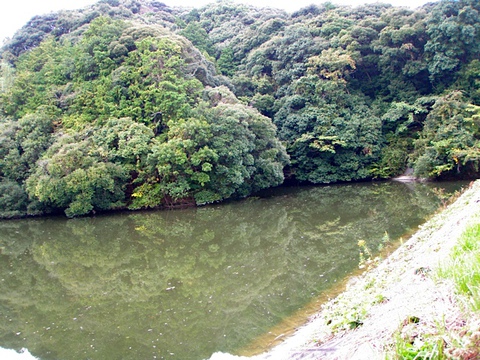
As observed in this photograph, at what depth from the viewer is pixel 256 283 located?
8961mm

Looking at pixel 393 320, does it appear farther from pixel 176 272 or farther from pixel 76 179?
pixel 76 179

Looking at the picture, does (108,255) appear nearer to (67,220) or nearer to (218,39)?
(67,220)

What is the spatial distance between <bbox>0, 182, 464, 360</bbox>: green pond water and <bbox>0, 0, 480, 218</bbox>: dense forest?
2.20 m

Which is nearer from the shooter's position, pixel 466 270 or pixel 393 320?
pixel 466 270

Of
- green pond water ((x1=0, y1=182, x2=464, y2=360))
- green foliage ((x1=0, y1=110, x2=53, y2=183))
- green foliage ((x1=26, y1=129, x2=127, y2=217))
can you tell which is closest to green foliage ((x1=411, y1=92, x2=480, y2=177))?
green pond water ((x1=0, y1=182, x2=464, y2=360))

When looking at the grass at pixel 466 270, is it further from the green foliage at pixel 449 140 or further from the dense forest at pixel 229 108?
the green foliage at pixel 449 140

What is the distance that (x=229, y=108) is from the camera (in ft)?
68.7

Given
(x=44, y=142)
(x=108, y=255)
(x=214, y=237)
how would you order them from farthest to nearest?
1. (x=44, y=142)
2. (x=214, y=237)
3. (x=108, y=255)

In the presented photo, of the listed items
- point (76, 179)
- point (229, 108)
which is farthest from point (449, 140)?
point (76, 179)

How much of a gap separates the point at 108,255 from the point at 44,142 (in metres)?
11.4

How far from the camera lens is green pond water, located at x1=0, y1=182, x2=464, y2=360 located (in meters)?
6.74

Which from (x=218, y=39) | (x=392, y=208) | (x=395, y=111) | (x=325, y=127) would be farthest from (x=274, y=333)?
(x=218, y=39)

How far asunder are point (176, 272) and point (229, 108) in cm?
1261

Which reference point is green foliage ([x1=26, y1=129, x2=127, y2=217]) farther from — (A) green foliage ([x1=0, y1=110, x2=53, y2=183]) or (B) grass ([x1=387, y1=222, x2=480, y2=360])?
(B) grass ([x1=387, y1=222, x2=480, y2=360])
